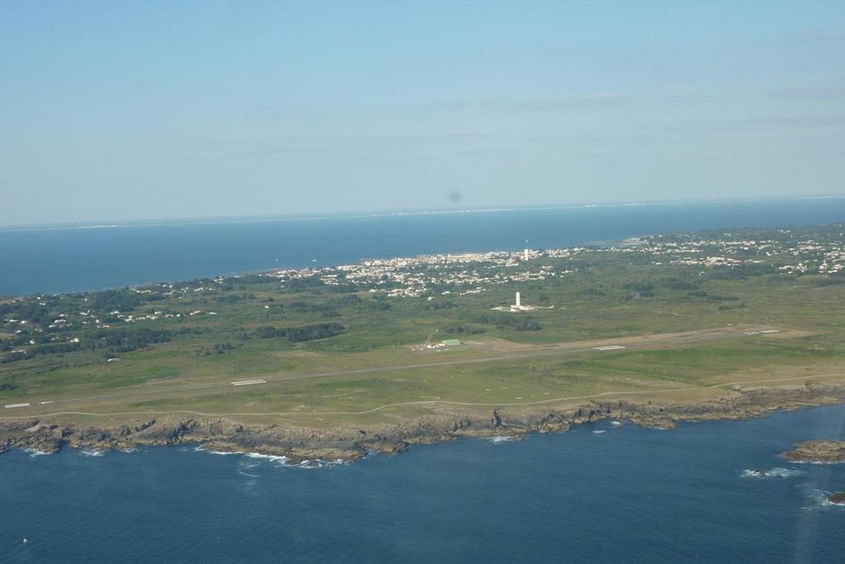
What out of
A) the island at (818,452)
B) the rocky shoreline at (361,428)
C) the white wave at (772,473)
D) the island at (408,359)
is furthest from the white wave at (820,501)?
the island at (408,359)

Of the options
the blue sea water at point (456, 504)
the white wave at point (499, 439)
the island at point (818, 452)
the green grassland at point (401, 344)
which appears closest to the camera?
the blue sea water at point (456, 504)

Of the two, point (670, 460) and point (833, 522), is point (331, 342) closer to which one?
point (670, 460)

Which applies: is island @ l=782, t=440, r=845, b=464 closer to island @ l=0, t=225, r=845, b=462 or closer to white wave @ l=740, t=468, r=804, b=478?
white wave @ l=740, t=468, r=804, b=478

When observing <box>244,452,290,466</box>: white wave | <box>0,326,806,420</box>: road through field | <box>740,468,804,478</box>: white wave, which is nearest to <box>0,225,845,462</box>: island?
<box>0,326,806,420</box>: road through field

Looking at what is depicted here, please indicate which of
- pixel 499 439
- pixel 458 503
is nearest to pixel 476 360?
pixel 499 439

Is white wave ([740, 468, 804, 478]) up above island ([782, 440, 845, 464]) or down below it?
below

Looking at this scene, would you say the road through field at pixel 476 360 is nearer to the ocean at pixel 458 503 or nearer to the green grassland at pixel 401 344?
the green grassland at pixel 401 344

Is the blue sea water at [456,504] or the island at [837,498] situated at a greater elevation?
the island at [837,498]
